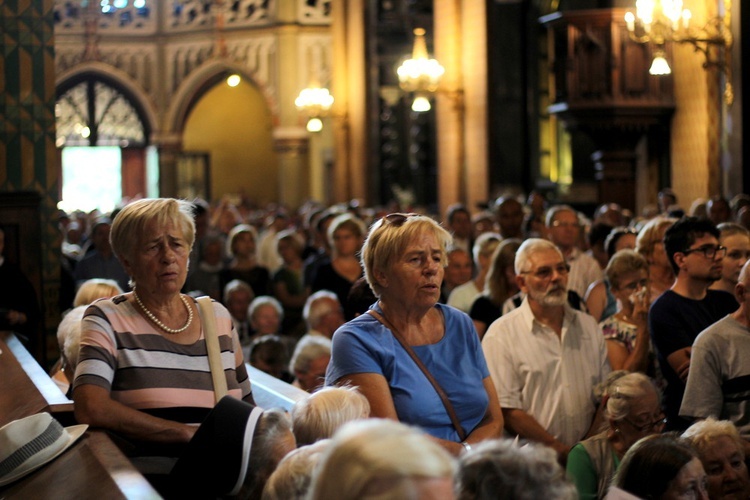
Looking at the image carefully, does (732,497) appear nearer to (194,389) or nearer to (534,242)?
(534,242)

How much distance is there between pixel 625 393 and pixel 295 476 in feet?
7.67

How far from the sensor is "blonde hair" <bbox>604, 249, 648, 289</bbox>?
6.29 m

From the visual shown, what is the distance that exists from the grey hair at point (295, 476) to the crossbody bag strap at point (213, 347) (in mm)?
1013

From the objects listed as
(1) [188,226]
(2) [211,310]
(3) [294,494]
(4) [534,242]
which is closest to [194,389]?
(2) [211,310]

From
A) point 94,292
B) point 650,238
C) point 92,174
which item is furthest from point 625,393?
point 92,174

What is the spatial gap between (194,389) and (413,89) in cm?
1319

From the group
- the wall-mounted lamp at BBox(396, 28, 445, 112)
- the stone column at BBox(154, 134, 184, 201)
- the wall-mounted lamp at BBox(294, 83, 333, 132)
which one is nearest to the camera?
the wall-mounted lamp at BBox(396, 28, 445, 112)

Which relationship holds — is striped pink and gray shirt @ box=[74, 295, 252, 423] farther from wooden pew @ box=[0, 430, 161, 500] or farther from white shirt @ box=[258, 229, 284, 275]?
white shirt @ box=[258, 229, 284, 275]

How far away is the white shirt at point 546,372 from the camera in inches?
212

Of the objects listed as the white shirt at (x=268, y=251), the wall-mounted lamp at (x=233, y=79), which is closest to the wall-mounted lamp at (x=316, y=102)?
the wall-mounted lamp at (x=233, y=79)

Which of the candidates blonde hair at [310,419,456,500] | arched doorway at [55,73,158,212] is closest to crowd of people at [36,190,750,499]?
blonde hair at [310,419,456,500]

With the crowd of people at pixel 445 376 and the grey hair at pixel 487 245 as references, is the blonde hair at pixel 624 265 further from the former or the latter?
the grey hair at pixel 487 245

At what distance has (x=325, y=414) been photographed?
338 centimetres

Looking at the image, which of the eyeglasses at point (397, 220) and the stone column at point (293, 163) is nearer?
the eyeglasses at point (397, 220)
